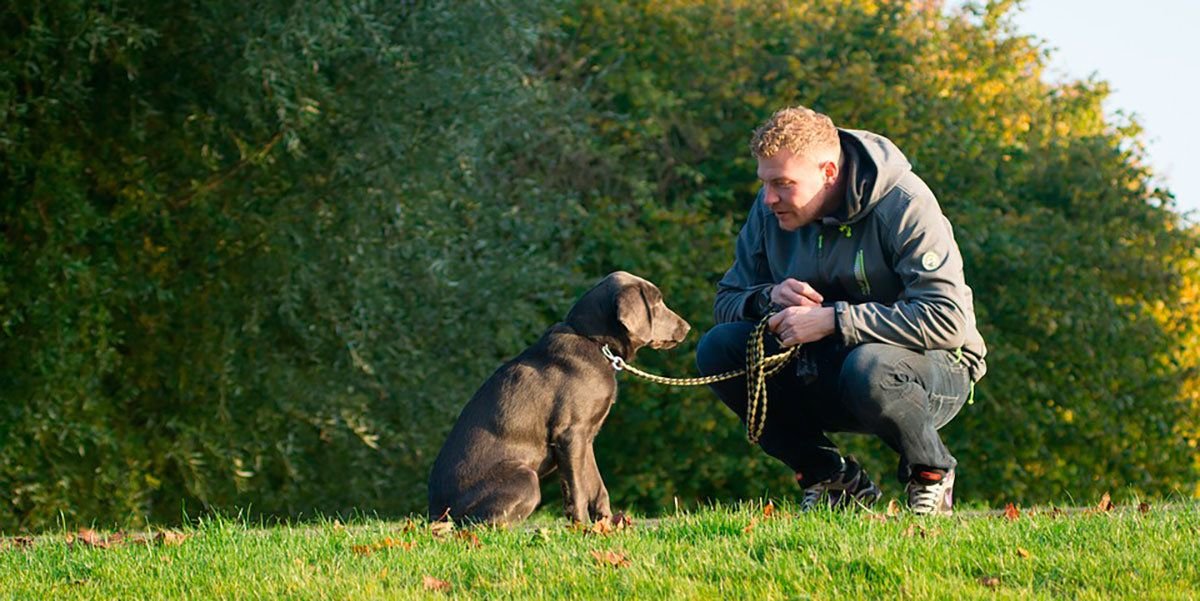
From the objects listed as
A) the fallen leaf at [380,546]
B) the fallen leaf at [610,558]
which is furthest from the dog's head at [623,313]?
the fallen leaf at [610,558]

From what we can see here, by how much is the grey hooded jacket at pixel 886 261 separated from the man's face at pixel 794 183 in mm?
111

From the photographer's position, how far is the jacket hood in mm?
6574

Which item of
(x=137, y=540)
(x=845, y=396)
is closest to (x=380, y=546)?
(x=137, y=540)

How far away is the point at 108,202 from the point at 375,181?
7.29ft

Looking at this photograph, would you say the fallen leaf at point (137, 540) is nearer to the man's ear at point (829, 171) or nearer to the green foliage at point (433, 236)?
the man's ear at point (829, 171)

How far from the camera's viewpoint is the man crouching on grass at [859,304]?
21.2 feet

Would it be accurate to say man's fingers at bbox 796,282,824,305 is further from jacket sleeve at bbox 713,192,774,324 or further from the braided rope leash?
jacket sleeve at bbox 713,192,774,324

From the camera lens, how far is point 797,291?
22.0 ft

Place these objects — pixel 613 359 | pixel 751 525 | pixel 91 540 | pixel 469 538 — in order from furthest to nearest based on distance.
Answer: pixel 613 359 → pixel 91 540 → pixel 469 538 → pixel 751 525

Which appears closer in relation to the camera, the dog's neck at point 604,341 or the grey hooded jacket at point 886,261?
the grey hooded jacket at point 886,261

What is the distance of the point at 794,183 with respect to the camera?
659 cm

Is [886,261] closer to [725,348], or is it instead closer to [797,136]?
[797,136]

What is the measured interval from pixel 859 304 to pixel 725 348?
0.70 meters

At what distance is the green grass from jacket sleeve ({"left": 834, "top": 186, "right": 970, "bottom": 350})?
2.72 ft
